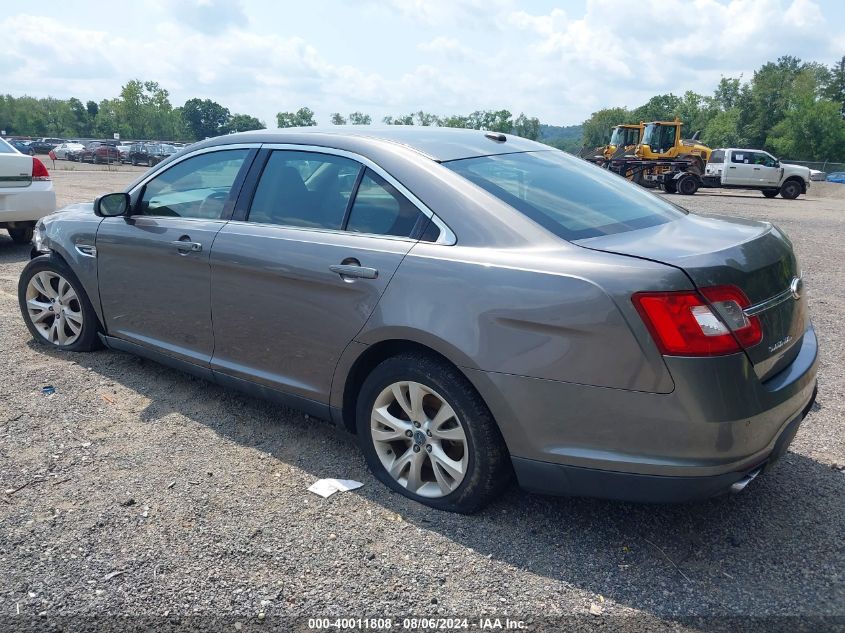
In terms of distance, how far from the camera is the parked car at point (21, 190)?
8.35 meters

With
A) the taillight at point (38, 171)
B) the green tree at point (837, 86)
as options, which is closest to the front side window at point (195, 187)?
the taillight at point (38, 171)

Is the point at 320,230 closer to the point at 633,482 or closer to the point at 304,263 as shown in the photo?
the point at 304,263

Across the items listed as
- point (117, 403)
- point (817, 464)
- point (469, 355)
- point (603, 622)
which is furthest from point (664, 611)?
point (117, 403)

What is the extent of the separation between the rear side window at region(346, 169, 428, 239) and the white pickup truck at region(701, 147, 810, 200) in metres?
28.1

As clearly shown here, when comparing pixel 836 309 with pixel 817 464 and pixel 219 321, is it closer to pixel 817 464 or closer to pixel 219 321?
pixel 817 464

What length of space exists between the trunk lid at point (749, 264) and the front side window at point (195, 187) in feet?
7.12

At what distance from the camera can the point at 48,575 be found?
104 inches

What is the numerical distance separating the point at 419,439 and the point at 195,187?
2195mm

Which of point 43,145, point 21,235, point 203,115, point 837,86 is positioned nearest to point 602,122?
point 837,86

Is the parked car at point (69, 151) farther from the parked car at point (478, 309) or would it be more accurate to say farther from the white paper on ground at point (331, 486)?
the white paper on ground at point (331, 486)

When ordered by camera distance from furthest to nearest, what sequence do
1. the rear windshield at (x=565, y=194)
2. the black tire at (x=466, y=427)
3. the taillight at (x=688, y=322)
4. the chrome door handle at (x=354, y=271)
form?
1. the chrome door handle at (x=354, y=271)
2. the rear windshield at (x=565, y=194)
3. the black tire at (x=466, y=427)
4. the taillight at (x=688, y=322)

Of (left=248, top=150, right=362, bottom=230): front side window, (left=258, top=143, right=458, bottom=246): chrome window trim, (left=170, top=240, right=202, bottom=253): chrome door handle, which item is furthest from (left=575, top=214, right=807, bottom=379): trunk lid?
(left=170, top=240, right=202, bottom=253): chrome door handle

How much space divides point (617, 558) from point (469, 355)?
0.99 meters

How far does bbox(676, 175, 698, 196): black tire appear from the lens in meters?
27.5
